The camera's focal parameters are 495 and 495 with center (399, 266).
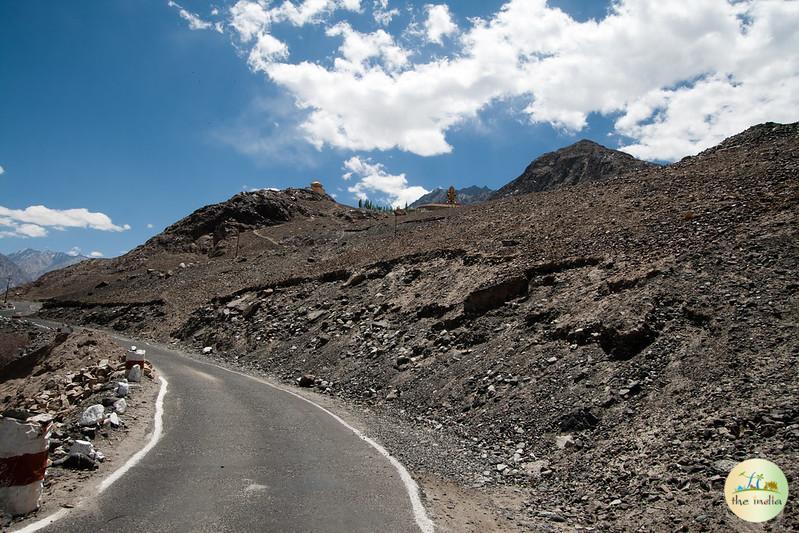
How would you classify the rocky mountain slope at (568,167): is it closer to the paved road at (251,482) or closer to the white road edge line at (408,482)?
the white road edge line at (408,482)

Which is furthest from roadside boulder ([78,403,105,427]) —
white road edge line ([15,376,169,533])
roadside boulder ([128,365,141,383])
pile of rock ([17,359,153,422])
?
roadside boulder ([128,365,141,383])

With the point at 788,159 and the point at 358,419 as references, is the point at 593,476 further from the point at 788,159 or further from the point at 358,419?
the point at 788,159

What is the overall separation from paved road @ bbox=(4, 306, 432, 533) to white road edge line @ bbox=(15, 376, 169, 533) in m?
0.09

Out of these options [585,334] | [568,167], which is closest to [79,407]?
[585,334]

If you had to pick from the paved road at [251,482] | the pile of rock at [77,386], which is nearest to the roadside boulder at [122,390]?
the pile of rock at [77,386]

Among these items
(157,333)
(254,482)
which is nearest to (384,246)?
(157,333)

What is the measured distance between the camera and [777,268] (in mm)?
10711

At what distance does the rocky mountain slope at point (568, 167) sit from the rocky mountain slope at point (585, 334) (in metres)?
66.7

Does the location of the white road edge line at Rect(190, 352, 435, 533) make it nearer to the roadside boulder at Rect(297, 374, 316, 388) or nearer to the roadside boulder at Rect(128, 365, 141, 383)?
the roadside boulder at Rect(297, 374, 316, 388)

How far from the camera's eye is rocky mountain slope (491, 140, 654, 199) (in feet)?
298

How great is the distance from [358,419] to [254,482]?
6039mm

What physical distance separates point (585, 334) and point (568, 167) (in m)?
97.5

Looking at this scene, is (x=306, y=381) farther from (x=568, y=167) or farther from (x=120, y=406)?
(x=568, y=167)

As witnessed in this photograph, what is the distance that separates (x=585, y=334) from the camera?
12.0 metres
